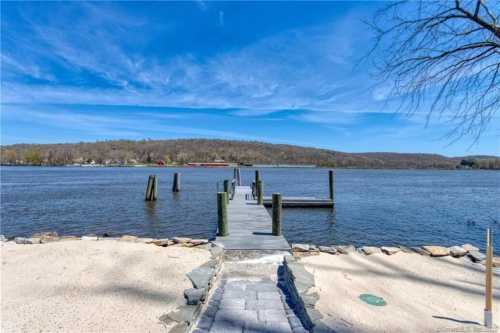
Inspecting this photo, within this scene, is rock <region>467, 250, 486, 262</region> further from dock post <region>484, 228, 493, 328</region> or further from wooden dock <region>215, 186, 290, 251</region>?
wooden dock <region>215, 186, 290, 251</region>

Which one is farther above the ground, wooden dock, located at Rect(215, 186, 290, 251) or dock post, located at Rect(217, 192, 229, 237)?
dock post, located at Rect(217, 192, 229, 237)

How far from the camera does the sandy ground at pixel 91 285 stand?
426 cm

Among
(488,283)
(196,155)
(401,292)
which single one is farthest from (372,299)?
(196,155)

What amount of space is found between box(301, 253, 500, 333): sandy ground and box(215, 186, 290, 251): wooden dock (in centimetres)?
104

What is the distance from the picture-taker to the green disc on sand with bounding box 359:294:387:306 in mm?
4971

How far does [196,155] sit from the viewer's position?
394 ft

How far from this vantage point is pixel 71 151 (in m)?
120

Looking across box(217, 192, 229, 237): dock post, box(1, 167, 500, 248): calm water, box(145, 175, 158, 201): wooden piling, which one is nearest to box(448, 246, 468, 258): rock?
box(1, 167, 500, 248): calm water

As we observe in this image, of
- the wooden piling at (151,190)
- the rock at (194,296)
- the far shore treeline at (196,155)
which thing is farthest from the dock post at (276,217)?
the far shore treeline at (196,155)

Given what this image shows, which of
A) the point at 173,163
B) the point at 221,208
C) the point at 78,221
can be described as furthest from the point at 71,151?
the point at 221,208

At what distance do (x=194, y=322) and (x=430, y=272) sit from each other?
5724 millimetres

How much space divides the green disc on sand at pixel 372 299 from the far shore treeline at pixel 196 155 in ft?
353

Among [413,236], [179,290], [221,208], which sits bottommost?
[413,236]

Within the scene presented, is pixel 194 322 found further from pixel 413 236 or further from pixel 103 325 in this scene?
pixel 413 236
